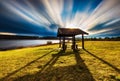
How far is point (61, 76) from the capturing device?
698cm

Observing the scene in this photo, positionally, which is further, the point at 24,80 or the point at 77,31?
the point at 77,31

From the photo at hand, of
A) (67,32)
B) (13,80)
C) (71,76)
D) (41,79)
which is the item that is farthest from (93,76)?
(67,32)

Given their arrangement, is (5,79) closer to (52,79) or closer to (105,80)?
(52,79)

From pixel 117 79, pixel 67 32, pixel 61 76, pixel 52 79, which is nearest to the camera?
pixel 117 79

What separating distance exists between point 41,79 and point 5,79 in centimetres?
207

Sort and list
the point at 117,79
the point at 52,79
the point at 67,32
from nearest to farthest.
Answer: the point at 117,79
the point at 52,79
the point at 67,32

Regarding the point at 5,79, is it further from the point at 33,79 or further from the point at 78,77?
the point at 78,77

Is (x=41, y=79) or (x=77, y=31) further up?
(x=77, y=31)

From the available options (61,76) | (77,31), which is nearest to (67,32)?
(77,31)

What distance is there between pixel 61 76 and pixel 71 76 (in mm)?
558

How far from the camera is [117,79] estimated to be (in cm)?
609

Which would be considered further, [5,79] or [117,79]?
[5,79]

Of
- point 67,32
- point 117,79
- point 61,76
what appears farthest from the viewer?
point 67,32

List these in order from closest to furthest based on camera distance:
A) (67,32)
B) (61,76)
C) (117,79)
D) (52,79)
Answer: (117,79), (52,79), (61,76), (67,32)
